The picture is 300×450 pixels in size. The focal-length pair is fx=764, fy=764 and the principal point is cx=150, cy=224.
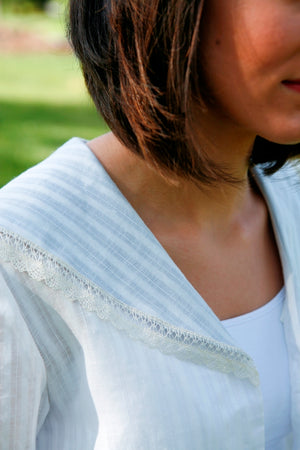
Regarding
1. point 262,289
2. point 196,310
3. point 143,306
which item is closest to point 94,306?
point 143,306

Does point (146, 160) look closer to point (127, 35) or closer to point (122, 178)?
point (122, 178)

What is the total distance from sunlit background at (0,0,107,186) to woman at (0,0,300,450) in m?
1.20

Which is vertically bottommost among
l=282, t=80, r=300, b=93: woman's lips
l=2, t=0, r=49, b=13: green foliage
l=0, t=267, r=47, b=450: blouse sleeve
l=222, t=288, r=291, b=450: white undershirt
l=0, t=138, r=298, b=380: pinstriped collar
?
l=222, t=288, r=291, b=450: white undershirt

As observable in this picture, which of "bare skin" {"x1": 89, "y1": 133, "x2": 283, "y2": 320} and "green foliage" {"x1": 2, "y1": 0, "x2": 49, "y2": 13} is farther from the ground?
"green foliage" {"x1": 2, "y1": 0, "x2": 49, "y2": 13}

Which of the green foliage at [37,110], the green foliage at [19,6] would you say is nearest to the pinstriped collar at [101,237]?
the green foliage at [37,110]

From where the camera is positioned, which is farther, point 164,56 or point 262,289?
Answer: point 262,289

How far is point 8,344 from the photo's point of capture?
4.50 ft

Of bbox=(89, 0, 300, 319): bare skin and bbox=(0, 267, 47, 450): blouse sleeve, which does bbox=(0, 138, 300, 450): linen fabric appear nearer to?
bbox=(0, 267, 47, 450): blouse sleeve

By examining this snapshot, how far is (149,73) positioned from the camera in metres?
1.47

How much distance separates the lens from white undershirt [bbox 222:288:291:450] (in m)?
1.60

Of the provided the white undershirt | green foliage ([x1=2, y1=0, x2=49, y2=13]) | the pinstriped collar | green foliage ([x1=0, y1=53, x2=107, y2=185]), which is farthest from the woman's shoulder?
green foliage ([x1=2, y1=0, x2=49, y2=13])

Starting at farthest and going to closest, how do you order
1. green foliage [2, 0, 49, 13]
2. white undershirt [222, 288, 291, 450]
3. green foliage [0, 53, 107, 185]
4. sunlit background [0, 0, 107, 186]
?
green foliage [2, 0, 49, 13], sunlit background [0, 0, 107, 186], green foliage [0, 53, 107, 185], white undershirt [222, 288, 291, 450]

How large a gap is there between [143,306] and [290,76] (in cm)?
51

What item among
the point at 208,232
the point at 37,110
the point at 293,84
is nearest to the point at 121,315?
the point at 208,232
